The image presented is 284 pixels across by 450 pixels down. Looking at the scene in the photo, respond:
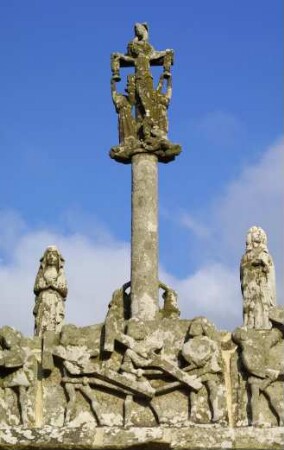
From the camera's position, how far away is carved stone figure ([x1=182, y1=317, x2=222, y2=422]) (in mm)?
16188

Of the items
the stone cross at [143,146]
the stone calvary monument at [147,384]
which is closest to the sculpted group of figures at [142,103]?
the stone cross at [143,146]

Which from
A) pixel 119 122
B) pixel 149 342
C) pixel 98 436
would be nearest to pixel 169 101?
pixel 119 122

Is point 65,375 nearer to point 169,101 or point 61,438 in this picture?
point 61,438

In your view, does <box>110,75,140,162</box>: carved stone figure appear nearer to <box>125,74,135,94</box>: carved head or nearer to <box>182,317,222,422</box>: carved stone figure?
<box>125,74,135,94</box>: carved head

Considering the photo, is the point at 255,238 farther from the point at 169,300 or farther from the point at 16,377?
the point at 16,377

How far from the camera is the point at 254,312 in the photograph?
17.6m

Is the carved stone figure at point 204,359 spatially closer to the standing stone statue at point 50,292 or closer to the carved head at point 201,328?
the carved head at point 201,328

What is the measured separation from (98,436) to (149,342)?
1.58 m

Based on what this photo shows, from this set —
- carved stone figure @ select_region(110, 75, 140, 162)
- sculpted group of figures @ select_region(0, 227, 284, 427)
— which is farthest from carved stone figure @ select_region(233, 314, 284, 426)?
carved stone figure @ select_region(110, 75, 140, 162)

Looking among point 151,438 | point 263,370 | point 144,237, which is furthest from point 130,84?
point 151,438

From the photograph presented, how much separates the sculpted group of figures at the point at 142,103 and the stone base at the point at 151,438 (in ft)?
16.4

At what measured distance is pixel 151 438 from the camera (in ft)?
51.7

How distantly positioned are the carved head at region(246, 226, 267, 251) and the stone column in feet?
4.95

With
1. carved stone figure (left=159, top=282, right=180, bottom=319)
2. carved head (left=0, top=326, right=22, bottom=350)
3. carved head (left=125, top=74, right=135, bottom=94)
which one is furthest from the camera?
carved head (left=125, top=74, right=135, bottom=94)
